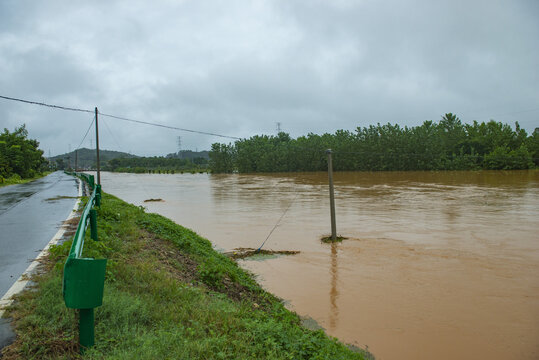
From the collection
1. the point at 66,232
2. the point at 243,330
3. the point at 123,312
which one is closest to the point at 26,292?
the point at 123,312

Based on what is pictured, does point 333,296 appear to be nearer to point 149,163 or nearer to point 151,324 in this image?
point 151,324

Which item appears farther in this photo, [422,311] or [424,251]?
[424,251]

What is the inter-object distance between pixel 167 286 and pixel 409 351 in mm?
4156

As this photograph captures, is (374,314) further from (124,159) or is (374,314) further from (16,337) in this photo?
(124,159)

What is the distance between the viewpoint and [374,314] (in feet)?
25.6

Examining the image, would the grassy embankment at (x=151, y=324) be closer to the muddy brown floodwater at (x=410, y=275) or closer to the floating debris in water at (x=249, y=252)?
the muddy brown floodwater at (x=410, y=275)

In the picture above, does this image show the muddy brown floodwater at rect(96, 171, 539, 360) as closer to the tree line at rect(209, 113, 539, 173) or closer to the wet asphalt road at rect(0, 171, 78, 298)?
the wet asphalt road at rect(0, 171, 78, 298)

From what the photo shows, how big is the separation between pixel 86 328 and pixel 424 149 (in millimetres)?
69616

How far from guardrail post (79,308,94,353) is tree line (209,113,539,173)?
147 feet

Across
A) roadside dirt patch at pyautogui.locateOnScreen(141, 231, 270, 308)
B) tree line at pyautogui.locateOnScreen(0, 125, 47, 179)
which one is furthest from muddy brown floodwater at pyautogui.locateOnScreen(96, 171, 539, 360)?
tree line at pyautogui.locateOnScreen(0, 125, 47, 179)

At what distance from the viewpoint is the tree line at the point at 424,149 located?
59.0 m

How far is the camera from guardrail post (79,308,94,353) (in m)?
3.30

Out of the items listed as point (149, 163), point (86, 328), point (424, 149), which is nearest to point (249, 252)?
point (86, 328)

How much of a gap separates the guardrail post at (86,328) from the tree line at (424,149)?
4467 cm
